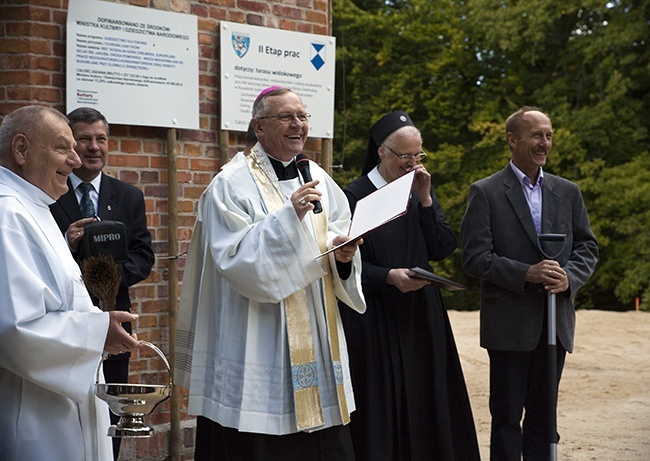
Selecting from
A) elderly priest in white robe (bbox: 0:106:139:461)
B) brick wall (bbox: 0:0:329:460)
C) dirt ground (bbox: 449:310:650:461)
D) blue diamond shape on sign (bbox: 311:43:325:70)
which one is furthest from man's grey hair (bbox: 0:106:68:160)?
dirt ground (bbox: 449:310:650:461)

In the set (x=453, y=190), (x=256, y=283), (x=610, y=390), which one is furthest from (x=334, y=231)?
(x=453, y=190)

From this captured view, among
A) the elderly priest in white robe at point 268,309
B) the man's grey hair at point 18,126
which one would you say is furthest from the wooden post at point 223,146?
the man's grey hair at point 18,126

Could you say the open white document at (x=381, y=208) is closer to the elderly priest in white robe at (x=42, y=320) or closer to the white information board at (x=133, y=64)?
the elderly priest in white robe at (x=42, y=320)

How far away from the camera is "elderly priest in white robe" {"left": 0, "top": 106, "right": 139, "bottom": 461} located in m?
2.92

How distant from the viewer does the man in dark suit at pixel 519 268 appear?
5.33 meters

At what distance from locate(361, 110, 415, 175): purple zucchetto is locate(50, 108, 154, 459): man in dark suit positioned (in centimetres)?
129

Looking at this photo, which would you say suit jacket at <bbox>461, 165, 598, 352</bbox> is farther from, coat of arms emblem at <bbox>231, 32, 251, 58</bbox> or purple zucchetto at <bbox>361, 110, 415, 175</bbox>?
coat of arms emblem at <bbox>231, 32, 251, 58</bbox>

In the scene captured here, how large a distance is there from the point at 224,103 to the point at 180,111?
1.06 ft

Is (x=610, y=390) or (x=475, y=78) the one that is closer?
(x=610, y=390)

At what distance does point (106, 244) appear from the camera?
3.99m

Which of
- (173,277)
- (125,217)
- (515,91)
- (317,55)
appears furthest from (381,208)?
(515,91)

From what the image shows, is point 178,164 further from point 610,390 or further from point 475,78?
point 475,78

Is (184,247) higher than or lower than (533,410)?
higher

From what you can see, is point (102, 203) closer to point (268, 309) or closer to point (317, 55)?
point (268, 309)
